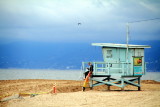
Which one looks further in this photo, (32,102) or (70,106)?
(32,102)

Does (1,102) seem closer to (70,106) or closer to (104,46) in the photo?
(70,106)

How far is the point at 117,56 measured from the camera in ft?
106

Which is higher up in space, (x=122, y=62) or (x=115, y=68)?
(x=122, y=62)

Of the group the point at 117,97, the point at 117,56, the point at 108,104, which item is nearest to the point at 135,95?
the point at 117,97

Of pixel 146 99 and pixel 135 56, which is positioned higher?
pixel 135 56

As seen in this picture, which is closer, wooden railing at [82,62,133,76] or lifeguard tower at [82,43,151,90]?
wooden railing at [82,62,133,76]

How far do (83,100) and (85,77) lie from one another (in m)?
7.23

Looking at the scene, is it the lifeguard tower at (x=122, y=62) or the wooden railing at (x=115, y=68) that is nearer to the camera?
the wooden railing at (x=115, y=68)

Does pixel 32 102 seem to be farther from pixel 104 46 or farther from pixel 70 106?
pixel 104 46

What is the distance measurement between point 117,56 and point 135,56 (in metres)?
1.68

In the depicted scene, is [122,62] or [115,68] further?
[122,62]

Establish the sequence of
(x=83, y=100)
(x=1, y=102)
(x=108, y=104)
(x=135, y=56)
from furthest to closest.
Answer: (x=135, y=56), (x=1, y=102), (x=83, y=100), (x=108, y=104)

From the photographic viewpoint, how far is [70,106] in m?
23.6

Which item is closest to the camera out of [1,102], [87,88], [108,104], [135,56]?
[108,104]
